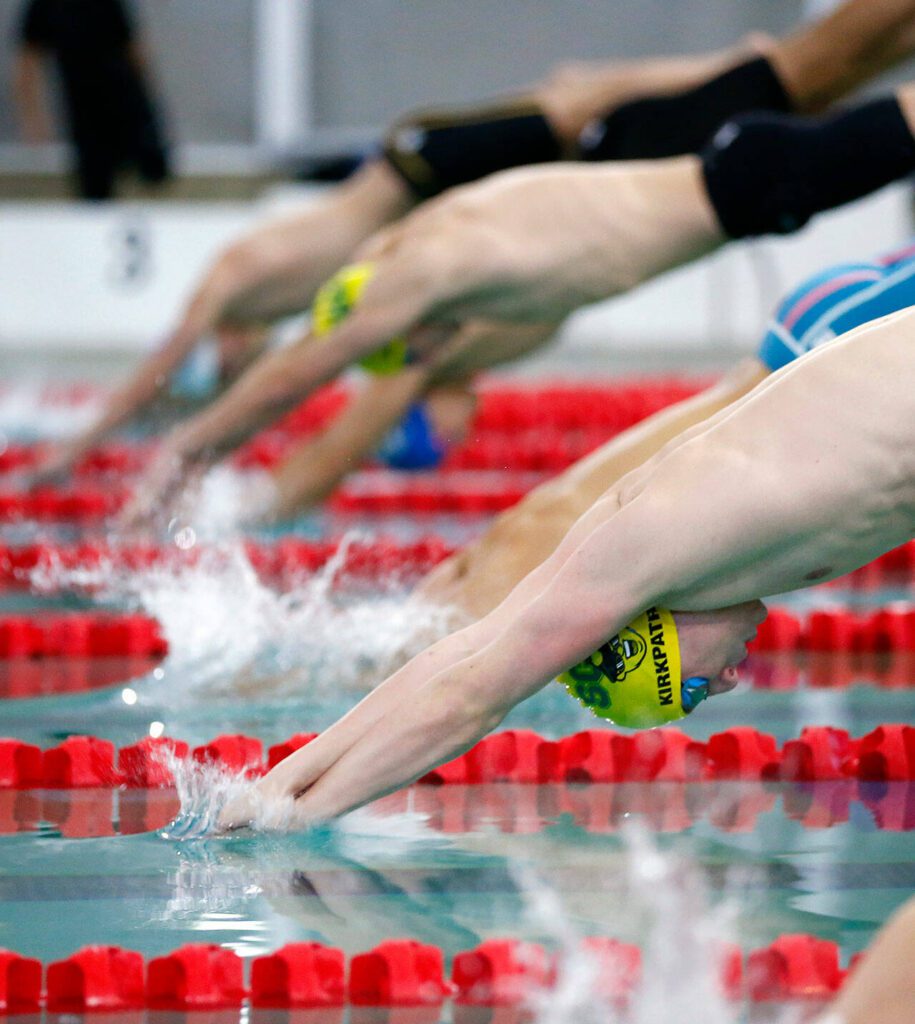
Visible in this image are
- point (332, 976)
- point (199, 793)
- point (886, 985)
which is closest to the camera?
point (886, 985)

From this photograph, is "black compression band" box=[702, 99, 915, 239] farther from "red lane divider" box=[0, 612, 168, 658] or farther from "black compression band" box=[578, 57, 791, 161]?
"red lane divider" box=[0, 612, 168, 658]

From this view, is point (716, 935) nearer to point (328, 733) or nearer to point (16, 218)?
point (328, 733)

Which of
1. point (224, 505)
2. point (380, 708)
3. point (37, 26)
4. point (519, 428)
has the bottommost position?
point (380, 708)

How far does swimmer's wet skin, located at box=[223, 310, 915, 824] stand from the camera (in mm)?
1419

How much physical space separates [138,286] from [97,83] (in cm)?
107

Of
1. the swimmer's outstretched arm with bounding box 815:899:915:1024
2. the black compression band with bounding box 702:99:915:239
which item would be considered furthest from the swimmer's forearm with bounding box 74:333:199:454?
the swimmer's outstretched arm with bounding box 815:899:915:1024

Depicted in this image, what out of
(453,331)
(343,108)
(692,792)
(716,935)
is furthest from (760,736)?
(343,108)

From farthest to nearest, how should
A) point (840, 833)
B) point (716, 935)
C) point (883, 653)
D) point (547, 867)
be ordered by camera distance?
1. point (883, 653)
2. point (840, 833)
3. point (547, 867)
4. point (716, 935)

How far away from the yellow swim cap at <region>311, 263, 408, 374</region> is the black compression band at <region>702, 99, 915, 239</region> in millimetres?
613

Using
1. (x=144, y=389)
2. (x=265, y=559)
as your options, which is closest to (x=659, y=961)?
(x=265, y=559)

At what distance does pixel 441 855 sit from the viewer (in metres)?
1.70

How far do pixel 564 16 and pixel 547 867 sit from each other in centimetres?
847

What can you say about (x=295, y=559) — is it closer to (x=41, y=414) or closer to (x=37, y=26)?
(x=41, y=414)

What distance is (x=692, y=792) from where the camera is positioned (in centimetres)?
193
